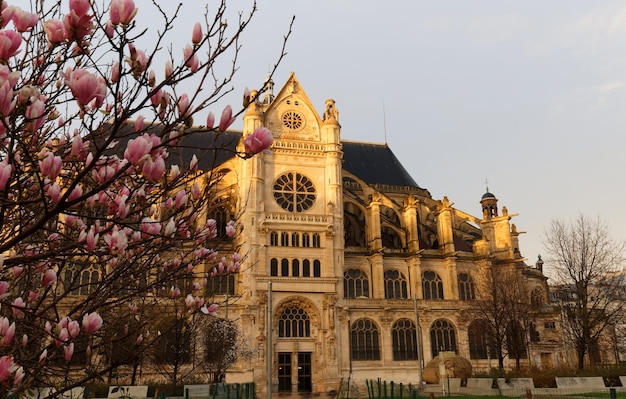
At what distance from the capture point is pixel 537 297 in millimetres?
47750

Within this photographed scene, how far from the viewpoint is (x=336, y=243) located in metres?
39.2

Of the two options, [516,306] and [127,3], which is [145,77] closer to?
[127,3]

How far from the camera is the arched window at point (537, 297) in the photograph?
155ft

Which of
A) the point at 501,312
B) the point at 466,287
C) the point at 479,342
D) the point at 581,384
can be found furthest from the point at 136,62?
the point at 466,287

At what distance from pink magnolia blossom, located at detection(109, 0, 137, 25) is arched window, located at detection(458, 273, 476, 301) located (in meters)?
42.8

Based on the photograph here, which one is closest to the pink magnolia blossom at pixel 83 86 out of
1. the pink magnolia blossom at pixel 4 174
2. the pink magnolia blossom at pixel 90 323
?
the pink magnolia blossom at pixel 4 174

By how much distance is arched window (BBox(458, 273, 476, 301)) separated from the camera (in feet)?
142

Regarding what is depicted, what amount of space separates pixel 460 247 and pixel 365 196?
988cm

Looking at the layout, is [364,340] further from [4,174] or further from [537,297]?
[4,174]

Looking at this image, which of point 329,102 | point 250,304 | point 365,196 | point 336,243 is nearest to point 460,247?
point 365,196

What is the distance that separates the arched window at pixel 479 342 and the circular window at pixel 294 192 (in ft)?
53.1

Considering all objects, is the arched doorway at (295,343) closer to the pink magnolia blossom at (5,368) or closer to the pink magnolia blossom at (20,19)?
the pink magnolia blossom at (5,368)

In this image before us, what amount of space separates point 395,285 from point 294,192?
11194 millimetres

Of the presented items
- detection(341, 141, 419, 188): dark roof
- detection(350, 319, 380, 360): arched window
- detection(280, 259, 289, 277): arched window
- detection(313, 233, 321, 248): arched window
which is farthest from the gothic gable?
detection(341, 141, 419, 188): dark roof
